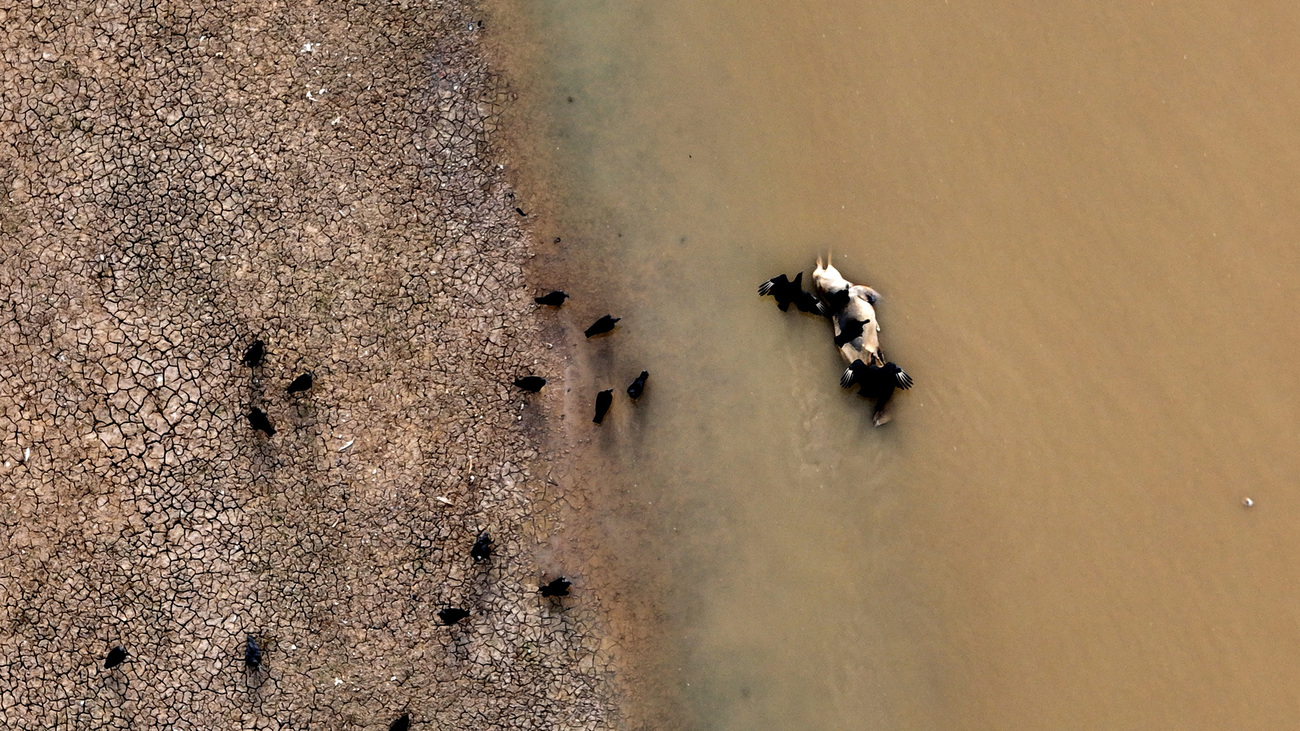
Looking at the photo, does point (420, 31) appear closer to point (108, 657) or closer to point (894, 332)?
point (894, 332)

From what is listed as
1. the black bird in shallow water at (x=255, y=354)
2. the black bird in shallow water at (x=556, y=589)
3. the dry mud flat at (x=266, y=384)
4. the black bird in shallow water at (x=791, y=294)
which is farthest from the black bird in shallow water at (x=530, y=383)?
the black bird in shallow water at (x=255, y=354)

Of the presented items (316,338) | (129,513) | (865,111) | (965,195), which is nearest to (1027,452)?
(965,195)

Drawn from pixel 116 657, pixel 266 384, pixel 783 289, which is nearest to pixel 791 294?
pixel 783 289

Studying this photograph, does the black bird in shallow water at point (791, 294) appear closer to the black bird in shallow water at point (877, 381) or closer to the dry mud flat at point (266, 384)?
the black bird in shallow water at point (877, 381)

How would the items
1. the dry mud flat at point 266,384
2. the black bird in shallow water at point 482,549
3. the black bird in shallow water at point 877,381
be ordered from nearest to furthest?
1. the black bird in shallow water at point 877,381
2. the black bird in shallow water at point 482,549
3. the dry mud flat at point 266,384

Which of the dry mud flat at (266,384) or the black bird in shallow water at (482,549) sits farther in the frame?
the dry mud flat at (266,384)

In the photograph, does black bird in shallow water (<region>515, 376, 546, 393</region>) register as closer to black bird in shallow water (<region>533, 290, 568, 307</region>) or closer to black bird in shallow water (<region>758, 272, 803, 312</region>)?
black bird in shallow water (<region>533, 290, 568, 307</region>)

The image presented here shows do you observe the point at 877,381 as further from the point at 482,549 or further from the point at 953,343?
the point at 482,549

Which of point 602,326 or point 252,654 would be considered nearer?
point 252,654
